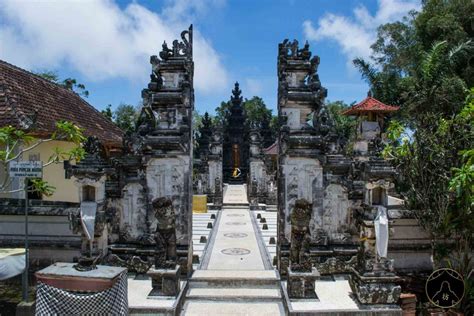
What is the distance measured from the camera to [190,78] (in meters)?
11.3

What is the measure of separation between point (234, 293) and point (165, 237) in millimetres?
2037

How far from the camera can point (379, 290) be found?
8.16 m

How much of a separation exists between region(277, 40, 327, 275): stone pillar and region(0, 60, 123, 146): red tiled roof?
6589 millimetres

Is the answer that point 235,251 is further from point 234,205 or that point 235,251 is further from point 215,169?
point 215,169

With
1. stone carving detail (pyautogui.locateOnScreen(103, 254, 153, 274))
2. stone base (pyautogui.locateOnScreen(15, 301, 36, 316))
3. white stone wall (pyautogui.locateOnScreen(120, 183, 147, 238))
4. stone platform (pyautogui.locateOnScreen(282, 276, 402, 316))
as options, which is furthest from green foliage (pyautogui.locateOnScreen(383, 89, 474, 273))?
stone base (pyautogui.locateOnScreen(15, 301, 36, 316))

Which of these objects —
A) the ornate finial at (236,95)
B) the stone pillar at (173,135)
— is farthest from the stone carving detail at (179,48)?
the ornate finial at (236,95)

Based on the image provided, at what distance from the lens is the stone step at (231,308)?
8.39m

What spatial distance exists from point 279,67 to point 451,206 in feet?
18.0

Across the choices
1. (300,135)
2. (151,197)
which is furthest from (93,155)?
(300,135)

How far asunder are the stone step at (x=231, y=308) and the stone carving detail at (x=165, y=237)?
0.96m

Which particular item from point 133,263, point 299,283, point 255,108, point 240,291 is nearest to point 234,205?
point 133,263

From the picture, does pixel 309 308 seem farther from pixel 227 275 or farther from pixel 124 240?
pixel 124 240

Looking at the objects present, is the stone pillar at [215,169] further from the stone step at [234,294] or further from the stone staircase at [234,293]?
the stone step at [234,294]

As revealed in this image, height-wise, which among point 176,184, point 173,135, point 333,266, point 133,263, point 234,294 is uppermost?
point 173,135
